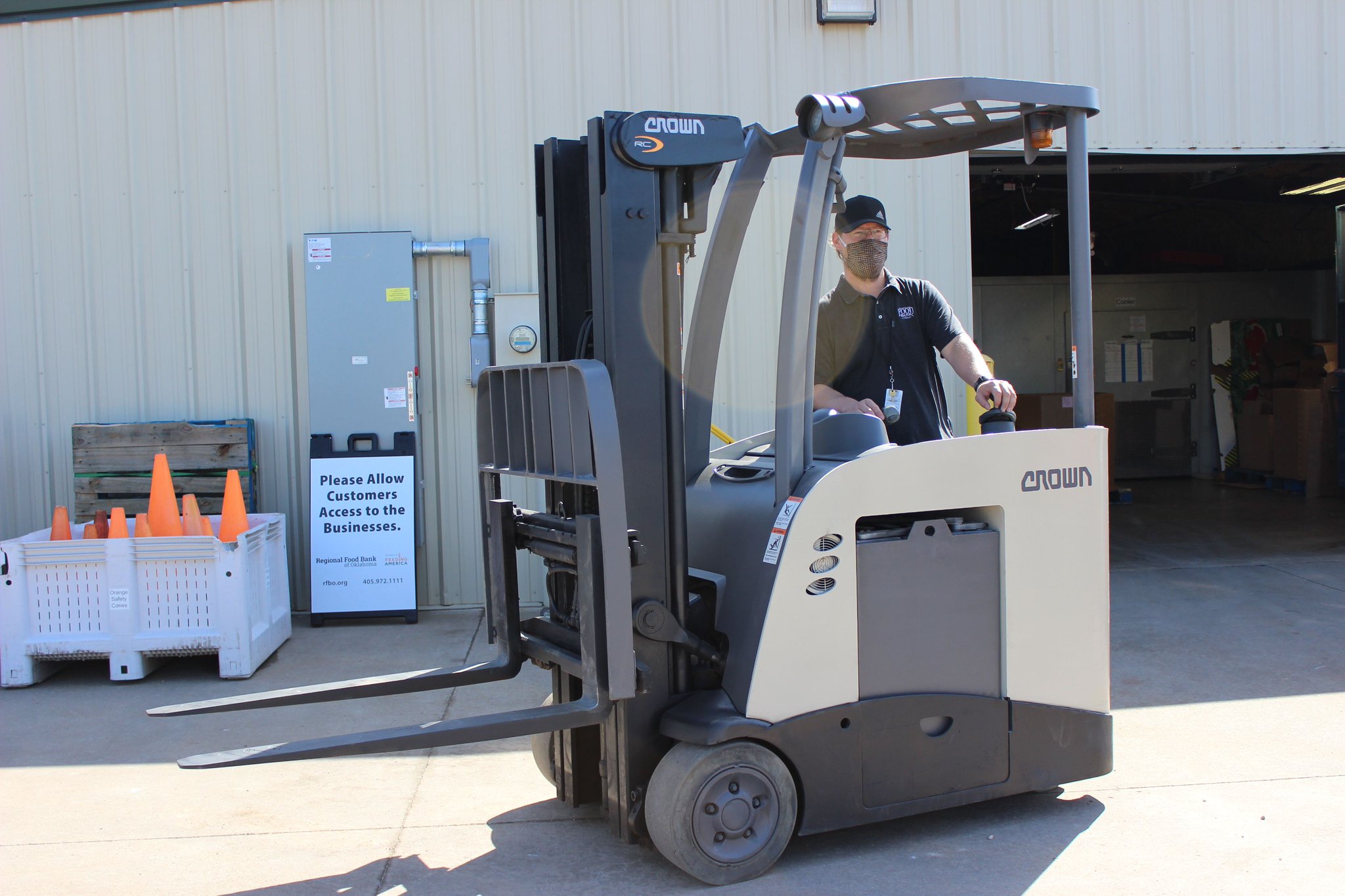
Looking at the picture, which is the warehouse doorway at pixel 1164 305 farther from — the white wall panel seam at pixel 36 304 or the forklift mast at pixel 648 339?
the forklift mast at pixel 648 339

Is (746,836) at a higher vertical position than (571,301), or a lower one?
lower

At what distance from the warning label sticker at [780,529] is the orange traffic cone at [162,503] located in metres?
4.48

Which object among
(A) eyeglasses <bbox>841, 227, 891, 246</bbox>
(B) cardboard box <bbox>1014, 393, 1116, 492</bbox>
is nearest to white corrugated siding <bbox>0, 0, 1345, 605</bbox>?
(A) eyeglasses <bbox>841, 227, 891, 246</bbox>

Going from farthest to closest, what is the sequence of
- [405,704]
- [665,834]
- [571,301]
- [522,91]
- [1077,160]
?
[522,91], [405,704], [571,301], [1077,160], [665,834]

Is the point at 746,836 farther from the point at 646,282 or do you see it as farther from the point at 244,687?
the point at 244,687

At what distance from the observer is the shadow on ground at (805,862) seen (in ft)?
11.4

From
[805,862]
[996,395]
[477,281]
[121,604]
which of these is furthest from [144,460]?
[996,395]

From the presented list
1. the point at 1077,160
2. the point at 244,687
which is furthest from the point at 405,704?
the point at 1077,160

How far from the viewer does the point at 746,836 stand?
3482 mm

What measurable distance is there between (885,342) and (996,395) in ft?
1.99

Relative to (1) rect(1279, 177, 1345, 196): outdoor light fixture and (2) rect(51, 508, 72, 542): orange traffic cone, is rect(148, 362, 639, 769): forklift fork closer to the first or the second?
(2) rect(51, 508, 72, 542): orange traffic cone

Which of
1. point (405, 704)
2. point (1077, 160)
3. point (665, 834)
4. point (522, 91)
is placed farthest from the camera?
point (522, 91)

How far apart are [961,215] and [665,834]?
5.87m

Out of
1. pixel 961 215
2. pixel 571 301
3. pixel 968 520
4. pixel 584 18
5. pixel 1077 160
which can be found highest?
pixel 584 18
